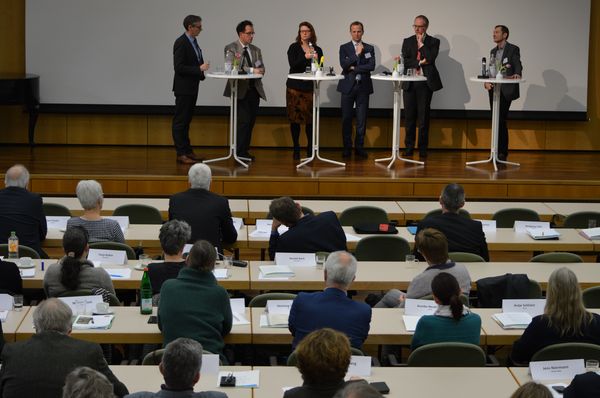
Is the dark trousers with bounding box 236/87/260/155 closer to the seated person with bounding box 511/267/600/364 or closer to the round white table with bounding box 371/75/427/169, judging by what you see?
the round white table with bounding box 371/75/427/169

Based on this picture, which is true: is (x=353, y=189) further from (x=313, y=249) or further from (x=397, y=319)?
(x=397, y=319)

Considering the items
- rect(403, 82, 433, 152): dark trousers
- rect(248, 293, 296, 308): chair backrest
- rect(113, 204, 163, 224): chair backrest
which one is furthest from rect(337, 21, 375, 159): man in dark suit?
rect(248, 293, 296, 308): chair backrest

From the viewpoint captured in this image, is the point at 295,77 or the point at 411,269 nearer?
the point at 411,269

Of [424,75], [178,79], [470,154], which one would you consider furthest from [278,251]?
[470,154]

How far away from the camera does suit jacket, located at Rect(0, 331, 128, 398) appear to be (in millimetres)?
4941

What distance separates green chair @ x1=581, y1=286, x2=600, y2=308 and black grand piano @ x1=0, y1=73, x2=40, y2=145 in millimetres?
8759

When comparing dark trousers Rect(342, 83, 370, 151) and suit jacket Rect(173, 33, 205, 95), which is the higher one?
suit jacket Rect(173, 33, 205, 95)

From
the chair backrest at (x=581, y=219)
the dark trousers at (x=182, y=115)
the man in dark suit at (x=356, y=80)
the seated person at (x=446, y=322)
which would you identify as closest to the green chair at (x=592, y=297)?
the seated person at (x=446, y=322)

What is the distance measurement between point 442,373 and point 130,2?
10.2 meters

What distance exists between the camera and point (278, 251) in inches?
311

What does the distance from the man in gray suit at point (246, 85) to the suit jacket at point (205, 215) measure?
3764 mm

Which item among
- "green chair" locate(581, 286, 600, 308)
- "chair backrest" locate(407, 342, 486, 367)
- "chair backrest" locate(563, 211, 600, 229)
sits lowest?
"chair backrest" locate(407, 342, 486, 367)

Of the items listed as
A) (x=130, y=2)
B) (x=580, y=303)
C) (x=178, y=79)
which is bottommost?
(x=580, y=303)

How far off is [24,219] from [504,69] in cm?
680
